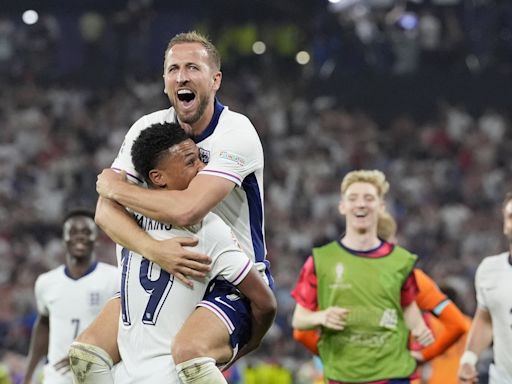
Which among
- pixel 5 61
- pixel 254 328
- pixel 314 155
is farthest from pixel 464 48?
pixel 254 328

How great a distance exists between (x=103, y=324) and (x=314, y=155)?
1355 cm

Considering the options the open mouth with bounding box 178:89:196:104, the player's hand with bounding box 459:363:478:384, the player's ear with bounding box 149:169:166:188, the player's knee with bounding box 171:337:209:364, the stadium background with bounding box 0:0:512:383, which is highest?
the stadium background with bounding box 0:0:512:383

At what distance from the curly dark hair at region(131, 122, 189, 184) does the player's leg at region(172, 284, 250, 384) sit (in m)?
0.60

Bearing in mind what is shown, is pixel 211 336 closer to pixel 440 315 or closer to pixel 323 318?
pixel 323 318

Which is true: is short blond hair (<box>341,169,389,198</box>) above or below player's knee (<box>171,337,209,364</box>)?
above

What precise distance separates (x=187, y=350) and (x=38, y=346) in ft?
13.0

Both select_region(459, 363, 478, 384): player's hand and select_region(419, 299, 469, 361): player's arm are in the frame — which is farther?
select_region(419, 299, 469, 361): player's arm

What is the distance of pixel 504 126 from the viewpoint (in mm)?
18859

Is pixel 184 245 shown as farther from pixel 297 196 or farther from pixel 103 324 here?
pixel 297 196

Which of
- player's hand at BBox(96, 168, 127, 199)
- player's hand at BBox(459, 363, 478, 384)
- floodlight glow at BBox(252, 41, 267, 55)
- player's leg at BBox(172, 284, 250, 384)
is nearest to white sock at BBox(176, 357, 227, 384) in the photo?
player's leg at BBox(172, 284, 250, 384)

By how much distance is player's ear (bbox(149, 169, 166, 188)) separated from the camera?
198 inches

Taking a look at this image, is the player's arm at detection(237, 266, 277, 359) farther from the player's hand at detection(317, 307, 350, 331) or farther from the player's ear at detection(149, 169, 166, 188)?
the player's hand at detection(317, 307, 350, 331)

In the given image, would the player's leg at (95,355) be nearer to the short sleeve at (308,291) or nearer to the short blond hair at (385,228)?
the short sleeve at (308,291)

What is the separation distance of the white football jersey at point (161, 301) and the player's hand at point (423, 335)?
271 centimetres
